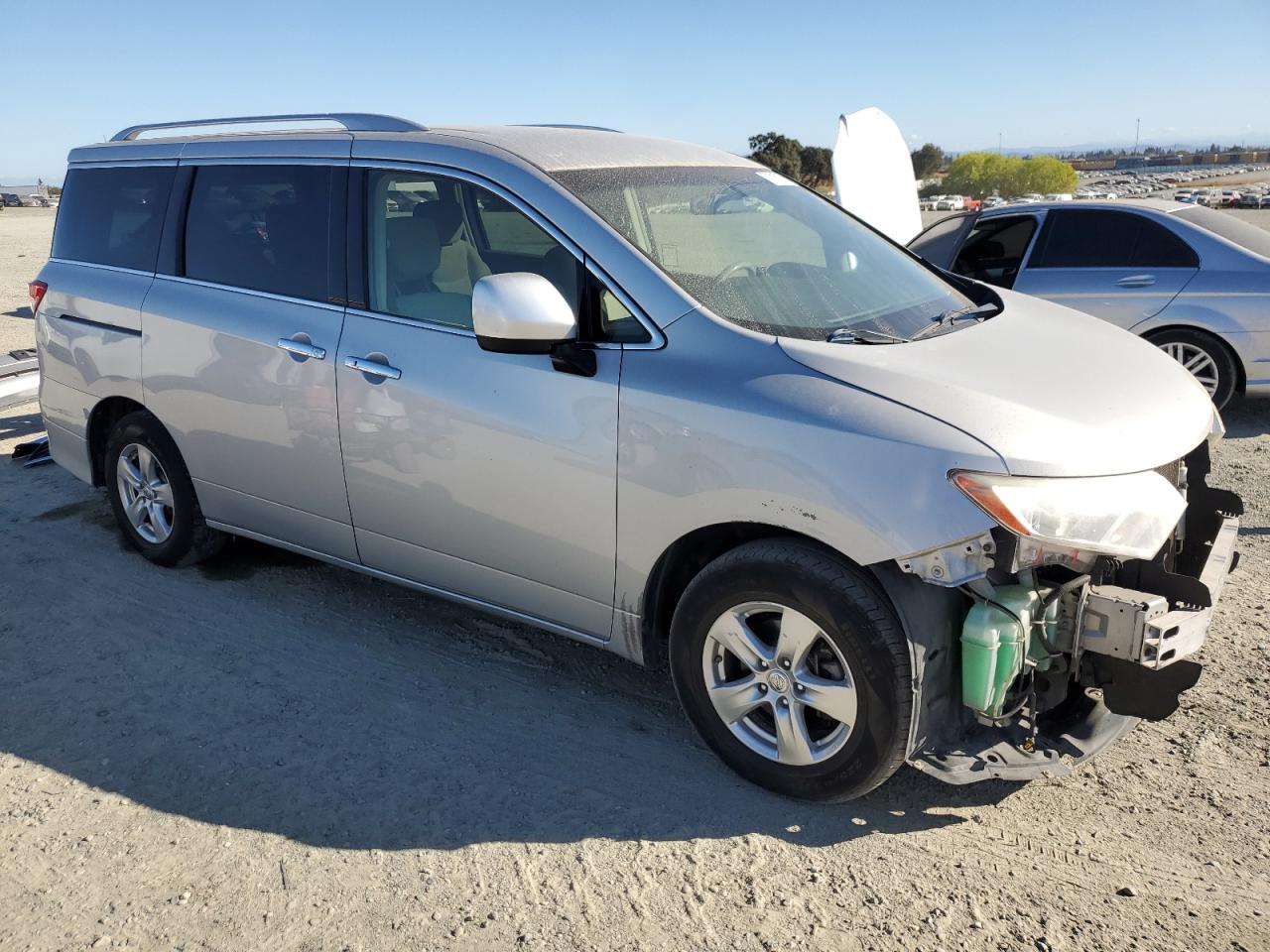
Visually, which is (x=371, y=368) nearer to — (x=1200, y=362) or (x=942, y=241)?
(x=1200, y=362)

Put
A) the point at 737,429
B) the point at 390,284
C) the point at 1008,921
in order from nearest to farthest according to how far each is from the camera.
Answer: the point at 1008,921 < the point at 737,429 < the point at 390,284

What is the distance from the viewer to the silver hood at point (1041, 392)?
112 inches

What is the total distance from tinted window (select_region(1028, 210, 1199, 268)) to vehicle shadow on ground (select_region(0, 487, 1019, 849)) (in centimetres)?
550

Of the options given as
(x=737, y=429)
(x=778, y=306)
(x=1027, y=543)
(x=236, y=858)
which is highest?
(x=778, y=306)

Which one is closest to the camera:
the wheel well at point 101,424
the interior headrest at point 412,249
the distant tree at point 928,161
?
the interior headrest at point 412,249

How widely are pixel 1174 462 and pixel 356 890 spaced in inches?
107

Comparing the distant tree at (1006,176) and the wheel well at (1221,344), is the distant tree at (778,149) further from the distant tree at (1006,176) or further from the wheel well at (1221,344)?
the wheel well at (1221,344)

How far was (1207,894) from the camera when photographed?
2.84 m

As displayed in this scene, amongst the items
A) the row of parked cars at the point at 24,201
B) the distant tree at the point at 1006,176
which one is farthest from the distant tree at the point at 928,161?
the row of parked cars at the point at 24,201

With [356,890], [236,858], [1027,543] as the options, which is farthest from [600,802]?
[1027,543]

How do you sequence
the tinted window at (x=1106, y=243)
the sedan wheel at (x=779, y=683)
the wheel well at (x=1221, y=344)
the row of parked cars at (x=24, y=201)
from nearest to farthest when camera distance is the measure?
the sedan wheel at (x=779, y=683), the wheel well at (x=1221, y=344), the tinted window at (x=1106, y=243), the row of parked cars at (x=24, y=201)

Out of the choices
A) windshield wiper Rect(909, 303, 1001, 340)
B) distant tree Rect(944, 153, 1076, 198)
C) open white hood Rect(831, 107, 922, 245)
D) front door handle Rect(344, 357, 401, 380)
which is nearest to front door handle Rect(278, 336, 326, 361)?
front door handle Rect(344, 357, 401, 380)

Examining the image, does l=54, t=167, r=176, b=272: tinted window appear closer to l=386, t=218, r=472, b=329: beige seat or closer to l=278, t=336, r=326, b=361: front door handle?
l=278, t=336, r=326, b=361: front door handle

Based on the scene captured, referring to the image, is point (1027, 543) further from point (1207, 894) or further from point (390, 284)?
point (390, 284)
